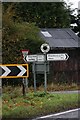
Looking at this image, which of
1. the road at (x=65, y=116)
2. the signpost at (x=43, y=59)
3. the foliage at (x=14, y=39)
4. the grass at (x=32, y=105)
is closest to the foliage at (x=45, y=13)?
the foliage at (x=14, y=39)

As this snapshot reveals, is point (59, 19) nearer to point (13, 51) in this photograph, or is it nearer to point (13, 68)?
point (13, 51)

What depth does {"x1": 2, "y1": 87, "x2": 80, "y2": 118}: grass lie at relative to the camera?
11.2 metres

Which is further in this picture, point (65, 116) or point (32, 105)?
point (32, 105)

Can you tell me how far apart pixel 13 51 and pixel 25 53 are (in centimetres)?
788

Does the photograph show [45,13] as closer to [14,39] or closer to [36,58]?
[14,39]

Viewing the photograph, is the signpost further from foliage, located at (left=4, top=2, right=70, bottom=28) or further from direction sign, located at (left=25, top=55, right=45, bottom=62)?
foliage, located at (left=4, top=2, right=70, bottom=28)

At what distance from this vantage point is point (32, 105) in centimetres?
1290

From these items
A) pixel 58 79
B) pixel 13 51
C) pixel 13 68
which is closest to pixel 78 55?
pixel 58 79

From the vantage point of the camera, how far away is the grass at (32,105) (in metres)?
11.2

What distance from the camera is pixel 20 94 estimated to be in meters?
15.4

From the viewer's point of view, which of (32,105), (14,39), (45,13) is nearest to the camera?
(32,105)

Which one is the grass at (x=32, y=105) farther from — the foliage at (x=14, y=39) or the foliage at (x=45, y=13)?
the foliage at (x=45, y=13)

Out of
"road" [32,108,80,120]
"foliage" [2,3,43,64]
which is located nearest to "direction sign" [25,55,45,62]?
"road" [32,108,80,120]

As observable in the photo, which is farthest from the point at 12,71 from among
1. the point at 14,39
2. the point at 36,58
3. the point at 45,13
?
the point at 45,13
